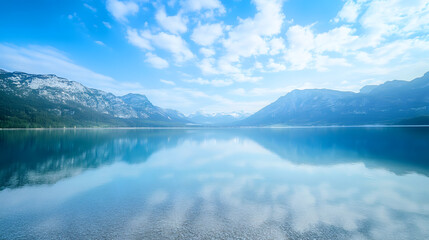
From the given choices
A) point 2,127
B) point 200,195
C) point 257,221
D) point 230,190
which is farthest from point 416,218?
point 2,127

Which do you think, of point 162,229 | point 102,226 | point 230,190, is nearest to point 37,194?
point 102,226

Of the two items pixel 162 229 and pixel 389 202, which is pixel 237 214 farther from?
pixel 389 202

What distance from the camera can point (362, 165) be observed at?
30656 millimetres

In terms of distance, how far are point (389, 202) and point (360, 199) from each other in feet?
6.70

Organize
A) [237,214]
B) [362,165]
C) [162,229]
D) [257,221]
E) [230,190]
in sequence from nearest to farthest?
[162,229], [257,221], [237,214], [230,190], [362,165]

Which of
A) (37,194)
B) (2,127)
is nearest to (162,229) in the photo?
(37,194)

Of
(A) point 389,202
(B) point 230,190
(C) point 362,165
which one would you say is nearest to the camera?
(A) point 389,202

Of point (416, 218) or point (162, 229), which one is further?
point (416, 218)

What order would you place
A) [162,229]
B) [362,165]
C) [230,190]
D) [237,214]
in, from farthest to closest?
[362,165] < [230,190] < [237,214] < [162,229]

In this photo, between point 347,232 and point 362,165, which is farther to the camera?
point 362,165

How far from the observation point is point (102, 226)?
11.5m

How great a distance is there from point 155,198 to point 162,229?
5.81m

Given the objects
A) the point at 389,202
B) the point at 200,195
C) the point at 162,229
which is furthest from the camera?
the point at 200,195

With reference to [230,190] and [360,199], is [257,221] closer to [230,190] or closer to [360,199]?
[230,190]
